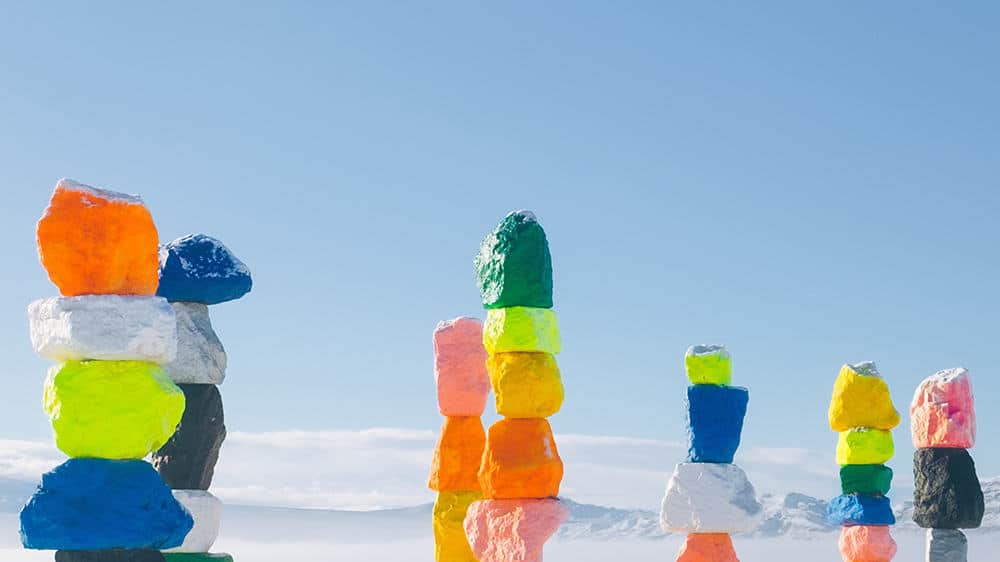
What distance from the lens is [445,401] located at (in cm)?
1733

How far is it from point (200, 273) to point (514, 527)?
14.4 ft

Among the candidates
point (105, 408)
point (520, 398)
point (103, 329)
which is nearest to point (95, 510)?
point (105, 408)

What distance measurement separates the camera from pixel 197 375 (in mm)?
14586

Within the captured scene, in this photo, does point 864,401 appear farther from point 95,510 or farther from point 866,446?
point 95,510

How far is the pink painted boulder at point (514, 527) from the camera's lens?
1504cm

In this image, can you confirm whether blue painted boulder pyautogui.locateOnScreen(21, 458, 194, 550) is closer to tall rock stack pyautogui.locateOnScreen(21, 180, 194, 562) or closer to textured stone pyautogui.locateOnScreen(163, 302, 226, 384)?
tall rock stack pyautogui.locateOnScreen(21, 180, 194, 562)

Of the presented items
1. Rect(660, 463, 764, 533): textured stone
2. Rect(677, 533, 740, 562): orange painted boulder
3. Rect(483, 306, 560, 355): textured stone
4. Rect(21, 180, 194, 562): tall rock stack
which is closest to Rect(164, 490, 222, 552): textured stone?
Rect(21, 180, 194, 562): tall rock stack

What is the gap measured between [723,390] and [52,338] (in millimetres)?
8674

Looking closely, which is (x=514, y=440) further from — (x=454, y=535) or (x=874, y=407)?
(x=874, y=407)

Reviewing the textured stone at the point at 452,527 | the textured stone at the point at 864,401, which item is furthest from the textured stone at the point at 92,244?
the textured stone at the point at 864,401

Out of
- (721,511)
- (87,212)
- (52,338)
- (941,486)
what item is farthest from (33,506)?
(941,486)

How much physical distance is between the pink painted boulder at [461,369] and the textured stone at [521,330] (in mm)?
1741

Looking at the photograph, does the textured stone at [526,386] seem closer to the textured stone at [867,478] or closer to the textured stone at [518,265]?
the textured stone at [518,265]

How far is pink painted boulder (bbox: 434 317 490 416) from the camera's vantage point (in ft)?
56.7
